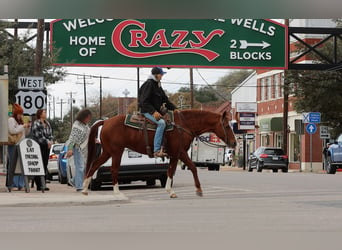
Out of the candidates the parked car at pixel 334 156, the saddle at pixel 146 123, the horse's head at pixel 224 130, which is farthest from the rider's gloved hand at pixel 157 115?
the parked car at pixel 334 156

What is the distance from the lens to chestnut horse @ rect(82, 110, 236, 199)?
1841 centimetres

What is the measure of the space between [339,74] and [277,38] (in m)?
11.2

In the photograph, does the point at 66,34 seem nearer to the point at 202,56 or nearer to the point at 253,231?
the point at 202,56

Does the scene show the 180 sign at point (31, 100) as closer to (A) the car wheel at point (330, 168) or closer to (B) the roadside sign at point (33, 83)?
(B) the roadside sign at point (33, 83)

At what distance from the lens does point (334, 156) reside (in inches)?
1592

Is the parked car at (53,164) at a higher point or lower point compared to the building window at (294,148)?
lower

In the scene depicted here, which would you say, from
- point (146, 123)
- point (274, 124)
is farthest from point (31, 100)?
point (274, 124)

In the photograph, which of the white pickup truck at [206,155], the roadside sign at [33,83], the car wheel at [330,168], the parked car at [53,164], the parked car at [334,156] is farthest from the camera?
the white pickup truck at [206,155]

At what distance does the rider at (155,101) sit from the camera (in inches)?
706

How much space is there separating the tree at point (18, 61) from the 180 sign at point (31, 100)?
561 cm

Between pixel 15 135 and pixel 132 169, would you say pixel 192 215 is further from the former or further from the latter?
pixel 132 169

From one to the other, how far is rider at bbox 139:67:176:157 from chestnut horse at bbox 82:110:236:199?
0.27m

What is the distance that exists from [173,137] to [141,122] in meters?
0.75

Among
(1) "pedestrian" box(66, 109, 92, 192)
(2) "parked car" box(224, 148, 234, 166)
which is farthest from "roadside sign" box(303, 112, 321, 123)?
(2) "parked car" box(224, 148, 234, 166)
